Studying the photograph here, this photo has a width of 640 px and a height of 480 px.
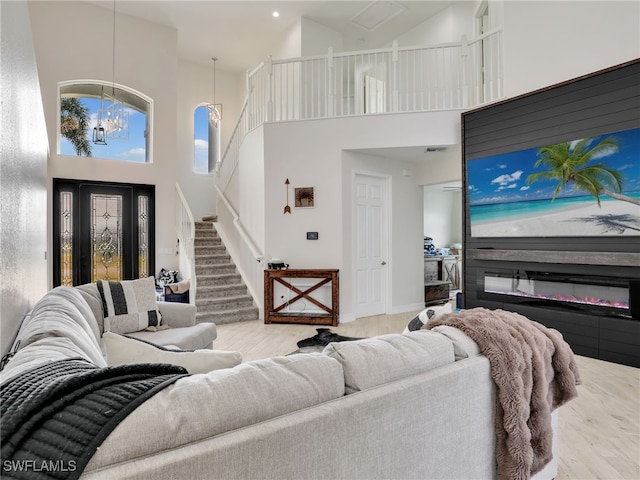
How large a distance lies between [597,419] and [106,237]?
22.4 feet

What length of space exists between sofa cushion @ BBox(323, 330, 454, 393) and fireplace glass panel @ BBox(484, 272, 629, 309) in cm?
334

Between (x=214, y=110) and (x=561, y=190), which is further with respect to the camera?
(x=214, y=110)

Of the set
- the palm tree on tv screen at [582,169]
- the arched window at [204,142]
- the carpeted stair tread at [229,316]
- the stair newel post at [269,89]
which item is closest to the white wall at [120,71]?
the carpeted stair tread at [229,316]

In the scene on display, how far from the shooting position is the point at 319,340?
4.59 m

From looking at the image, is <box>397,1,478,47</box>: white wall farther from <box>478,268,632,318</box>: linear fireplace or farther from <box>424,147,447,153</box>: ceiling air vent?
<box>478,268,632,318</box>: linear fireplace

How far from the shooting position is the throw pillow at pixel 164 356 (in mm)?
1275

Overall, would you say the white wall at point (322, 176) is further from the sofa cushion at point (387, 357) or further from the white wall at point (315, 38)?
the sofa cushion at point (387, 357)

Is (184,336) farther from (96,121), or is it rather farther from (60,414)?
(96,121)

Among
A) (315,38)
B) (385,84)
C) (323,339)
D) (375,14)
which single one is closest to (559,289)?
(323,339)

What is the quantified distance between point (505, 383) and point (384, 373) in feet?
2.00

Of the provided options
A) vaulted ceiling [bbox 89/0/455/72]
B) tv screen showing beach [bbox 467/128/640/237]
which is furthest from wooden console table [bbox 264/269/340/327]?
vaulted ceiling [bbox 89/0/455/72]

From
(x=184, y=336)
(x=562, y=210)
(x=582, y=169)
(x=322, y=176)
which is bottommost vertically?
(x=184, y=336)

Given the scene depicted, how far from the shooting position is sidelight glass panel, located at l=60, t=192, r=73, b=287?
583 cm

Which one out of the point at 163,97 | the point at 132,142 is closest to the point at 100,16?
the point at 163,97
